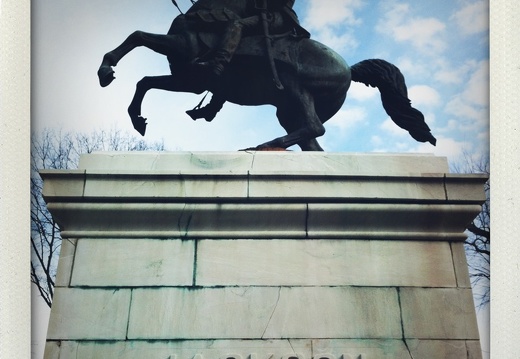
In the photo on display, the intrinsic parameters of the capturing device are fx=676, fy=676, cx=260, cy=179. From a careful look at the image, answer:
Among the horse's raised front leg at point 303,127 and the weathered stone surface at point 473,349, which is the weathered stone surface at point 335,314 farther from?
the horse's raised front leg at point 303,127

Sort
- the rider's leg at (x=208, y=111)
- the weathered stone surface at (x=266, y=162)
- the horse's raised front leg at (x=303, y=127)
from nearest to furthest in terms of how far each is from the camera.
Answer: the weathered stone surface at (x=266, y=162) < the horse's raised front leg at (x=303, y=127) < the rider's leg at (x=208, y=111)

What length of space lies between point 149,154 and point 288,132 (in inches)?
73.2

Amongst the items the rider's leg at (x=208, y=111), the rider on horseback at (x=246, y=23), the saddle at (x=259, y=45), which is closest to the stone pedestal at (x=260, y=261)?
the rider on horseback at (x=246, y=23)

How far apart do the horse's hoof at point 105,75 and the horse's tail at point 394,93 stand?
8.42 feet

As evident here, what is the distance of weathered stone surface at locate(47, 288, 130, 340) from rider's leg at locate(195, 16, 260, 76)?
2.48 meters

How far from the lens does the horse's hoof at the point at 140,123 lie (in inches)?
274

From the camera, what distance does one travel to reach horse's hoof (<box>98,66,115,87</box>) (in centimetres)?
641

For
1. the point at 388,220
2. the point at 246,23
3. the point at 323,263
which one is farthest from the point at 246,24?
the point at 323,263

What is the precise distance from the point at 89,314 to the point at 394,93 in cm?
387

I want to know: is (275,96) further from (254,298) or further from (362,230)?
(254,298)

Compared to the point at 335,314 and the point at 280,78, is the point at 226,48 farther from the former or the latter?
the point at 335,314
